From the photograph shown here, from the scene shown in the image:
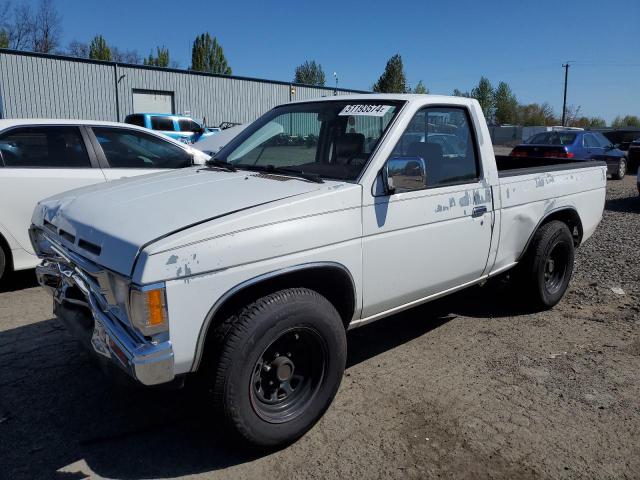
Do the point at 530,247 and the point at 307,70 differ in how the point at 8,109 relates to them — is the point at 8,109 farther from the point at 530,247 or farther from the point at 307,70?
the point at 307,70

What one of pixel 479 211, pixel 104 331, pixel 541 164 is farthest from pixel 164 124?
pixel 104 331

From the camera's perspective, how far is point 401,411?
10.8 feet

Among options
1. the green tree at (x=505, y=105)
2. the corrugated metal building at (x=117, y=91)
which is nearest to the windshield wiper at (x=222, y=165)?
the corrugated metal building at (x=117, y=91)

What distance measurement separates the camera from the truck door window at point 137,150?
5910 mm

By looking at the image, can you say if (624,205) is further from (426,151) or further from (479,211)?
(426,151)

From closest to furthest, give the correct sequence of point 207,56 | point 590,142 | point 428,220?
point 428,220
point 590,142
point 207,56

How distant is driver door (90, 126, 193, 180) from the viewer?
229 inches

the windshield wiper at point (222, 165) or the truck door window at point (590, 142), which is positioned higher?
the truck door window at point (590, 142)

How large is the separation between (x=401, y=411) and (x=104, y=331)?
1.85 metres

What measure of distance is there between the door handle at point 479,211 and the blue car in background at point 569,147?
11.0 meters

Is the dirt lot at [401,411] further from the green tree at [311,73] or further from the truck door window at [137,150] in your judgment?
the green tree at [311,73]

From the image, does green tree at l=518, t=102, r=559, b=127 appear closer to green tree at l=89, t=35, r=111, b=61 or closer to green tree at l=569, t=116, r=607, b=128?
green tree at l=569, t=116, r=607, b=128

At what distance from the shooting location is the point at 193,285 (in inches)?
94.9

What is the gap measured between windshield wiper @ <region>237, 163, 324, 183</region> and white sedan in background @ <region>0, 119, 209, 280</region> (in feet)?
5.53
